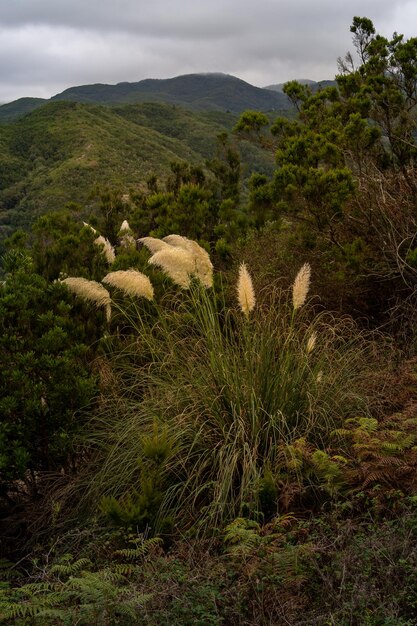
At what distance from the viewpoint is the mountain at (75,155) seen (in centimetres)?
5284

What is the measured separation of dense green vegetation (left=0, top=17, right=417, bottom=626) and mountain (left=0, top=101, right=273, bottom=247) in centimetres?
3614

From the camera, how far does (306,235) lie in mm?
7324

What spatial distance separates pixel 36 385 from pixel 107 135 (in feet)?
233

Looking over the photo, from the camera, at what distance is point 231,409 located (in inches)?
173

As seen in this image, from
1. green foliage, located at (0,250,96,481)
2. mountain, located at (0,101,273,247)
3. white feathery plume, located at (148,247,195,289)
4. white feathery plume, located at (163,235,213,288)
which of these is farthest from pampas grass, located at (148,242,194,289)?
mountain, located at (0,101,273,247)

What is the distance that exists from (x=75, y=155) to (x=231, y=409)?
62786mm

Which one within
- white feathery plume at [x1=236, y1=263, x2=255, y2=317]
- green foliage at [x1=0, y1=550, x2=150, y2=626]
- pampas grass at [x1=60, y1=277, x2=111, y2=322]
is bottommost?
green foliage at [x1=0, y1=550, x2=150, y2=626]

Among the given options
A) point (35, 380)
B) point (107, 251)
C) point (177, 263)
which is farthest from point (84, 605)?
point (107, 251)

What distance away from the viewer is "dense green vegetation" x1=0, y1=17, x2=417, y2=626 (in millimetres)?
2768

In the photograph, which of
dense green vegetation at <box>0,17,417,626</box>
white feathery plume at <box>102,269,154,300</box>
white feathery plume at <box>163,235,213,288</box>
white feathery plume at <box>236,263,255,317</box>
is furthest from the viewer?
white feathery plume at <box>163,235,213,288</box>

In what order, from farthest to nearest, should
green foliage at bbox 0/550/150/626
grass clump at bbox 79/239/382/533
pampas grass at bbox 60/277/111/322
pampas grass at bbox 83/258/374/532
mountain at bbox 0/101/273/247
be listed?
mountain at bbox 0/101/273/247
pampas grass at bbox 60/277/111/322
pampas grass at bbox 83/258/374/532
grass clump at bbox 79/239/382/533
green foliage at bbox 0/550/150/626

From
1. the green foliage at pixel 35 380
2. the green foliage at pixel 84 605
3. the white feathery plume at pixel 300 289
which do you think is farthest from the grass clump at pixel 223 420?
the green foliage at pixel 84 605

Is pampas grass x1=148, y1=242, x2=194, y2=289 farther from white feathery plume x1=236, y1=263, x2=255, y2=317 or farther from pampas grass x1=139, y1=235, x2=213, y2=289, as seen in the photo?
white feathery plume x1=236, y1=263, x2=255, y2=317

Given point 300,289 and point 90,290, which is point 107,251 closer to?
point 90,290
